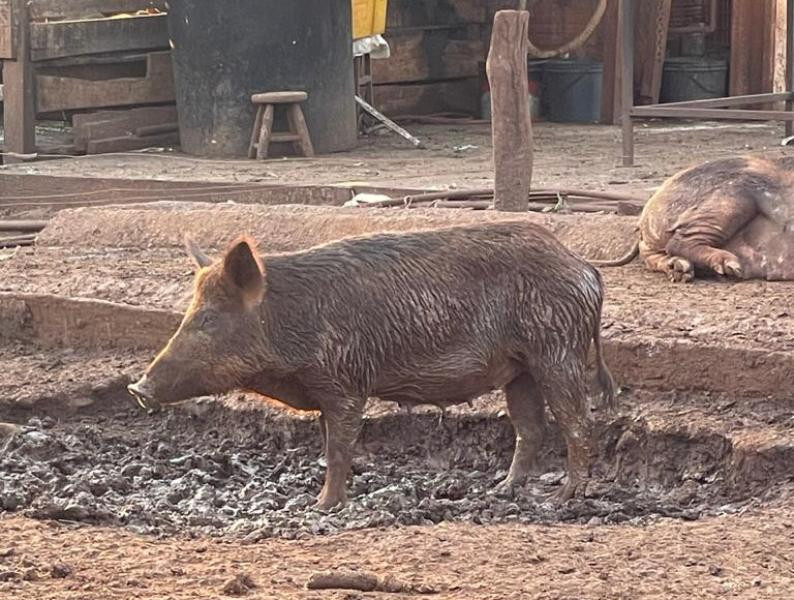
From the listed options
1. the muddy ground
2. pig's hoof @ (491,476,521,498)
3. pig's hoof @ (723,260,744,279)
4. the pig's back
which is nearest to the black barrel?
the muddy ground

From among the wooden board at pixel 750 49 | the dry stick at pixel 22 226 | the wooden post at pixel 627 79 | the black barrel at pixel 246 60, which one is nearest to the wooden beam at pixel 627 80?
the wooden post at pixel 627 79

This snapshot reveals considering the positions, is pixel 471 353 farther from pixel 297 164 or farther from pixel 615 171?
pixel 297 164

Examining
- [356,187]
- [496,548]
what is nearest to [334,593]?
[496,548]

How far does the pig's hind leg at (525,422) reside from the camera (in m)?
6.74

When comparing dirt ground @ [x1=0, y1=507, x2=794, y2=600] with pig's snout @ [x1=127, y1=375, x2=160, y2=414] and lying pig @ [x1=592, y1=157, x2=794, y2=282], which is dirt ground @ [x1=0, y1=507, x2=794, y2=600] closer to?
pig's snout @ [x1=127, y1=375, x2=160, y2=414]

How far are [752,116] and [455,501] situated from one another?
7.74 m

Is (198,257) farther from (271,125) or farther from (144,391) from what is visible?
(271,125)

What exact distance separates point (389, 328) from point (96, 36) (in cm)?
1008

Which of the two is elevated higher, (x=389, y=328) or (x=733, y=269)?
(x=389, y=328)

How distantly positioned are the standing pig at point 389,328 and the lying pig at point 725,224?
Result: 2.47 metres

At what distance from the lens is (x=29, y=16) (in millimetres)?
15336

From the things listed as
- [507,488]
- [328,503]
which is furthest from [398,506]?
[507,488]

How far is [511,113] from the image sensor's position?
10312mm

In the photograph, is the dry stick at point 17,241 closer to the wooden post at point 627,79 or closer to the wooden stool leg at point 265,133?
the wooden stool leg at point 265,133
